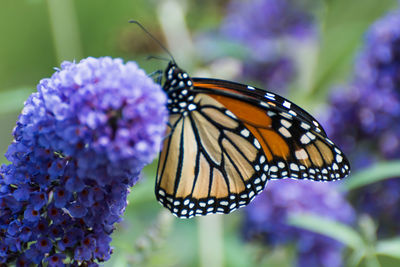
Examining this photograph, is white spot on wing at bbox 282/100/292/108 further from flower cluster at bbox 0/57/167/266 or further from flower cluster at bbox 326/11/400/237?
flower cluster at bbox 326/11/400/237

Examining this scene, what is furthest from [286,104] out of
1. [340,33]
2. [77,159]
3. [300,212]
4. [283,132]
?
[340,33]

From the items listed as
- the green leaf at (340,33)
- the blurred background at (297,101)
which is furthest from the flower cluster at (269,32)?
the green leaf at (340,33)

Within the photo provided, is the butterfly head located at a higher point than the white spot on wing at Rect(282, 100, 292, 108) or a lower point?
higher

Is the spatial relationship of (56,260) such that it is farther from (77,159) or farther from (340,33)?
(340,33)

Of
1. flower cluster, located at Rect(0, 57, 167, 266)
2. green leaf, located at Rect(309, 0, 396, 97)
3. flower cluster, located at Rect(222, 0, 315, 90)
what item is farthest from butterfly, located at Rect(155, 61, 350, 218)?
flower cluster, located at Rect(222, 0, 315, 90)

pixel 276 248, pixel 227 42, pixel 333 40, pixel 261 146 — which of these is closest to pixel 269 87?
pixel 227 42
